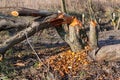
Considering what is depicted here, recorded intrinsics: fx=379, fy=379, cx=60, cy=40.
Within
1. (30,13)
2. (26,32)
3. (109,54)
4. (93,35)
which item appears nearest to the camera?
(30,13)

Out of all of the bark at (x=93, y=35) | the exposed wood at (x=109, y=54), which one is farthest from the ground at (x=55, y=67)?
the bark at (x=93, y=35)

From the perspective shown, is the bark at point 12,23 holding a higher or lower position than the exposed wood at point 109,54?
higher

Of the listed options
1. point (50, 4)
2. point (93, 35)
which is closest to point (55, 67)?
point (93, 35)

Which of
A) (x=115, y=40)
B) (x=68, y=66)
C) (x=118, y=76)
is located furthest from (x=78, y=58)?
(x=115, y=40)

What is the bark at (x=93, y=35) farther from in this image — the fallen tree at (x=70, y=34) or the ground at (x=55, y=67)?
the ground at (x=55, y=67)

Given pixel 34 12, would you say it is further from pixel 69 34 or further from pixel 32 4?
pixel 32 4

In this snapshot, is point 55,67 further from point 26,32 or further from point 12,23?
point 12,23

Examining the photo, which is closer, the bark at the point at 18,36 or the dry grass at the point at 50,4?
the bark at the point at 18,36

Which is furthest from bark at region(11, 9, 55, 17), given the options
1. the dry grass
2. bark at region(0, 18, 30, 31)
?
the dry grass

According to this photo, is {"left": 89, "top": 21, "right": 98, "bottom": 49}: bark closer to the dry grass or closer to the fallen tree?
the fallen tree

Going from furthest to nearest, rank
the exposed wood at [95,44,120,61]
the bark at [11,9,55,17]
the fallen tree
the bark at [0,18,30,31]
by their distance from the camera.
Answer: the exposed wood at [95,44,120,61] < the fallen tree < the bark at [0,18,30,31] < the bark at [11,9,55,17]

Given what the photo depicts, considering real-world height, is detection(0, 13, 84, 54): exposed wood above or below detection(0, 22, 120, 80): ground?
above

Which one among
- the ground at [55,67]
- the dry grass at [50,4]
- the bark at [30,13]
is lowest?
the ground at [55,67]

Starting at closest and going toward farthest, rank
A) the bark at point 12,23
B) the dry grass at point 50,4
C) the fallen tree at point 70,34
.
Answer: the bark at point 12,23, the fallen tree at point 70,34, the dry grass at point 50,4
